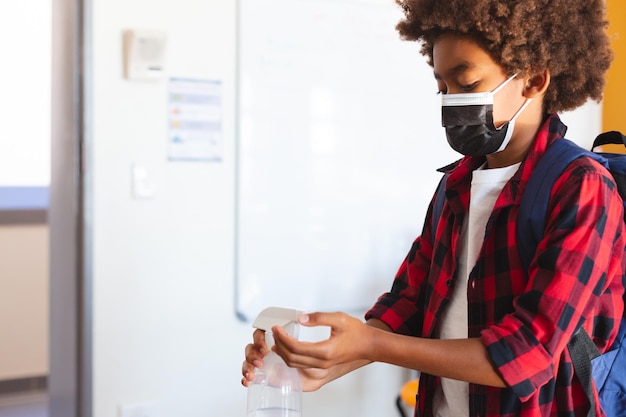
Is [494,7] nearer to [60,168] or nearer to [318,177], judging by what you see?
[318,177]

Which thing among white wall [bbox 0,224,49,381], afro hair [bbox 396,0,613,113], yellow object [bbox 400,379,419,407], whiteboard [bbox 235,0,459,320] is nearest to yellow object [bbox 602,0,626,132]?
whiteboard [bbox 235,0,459,320]

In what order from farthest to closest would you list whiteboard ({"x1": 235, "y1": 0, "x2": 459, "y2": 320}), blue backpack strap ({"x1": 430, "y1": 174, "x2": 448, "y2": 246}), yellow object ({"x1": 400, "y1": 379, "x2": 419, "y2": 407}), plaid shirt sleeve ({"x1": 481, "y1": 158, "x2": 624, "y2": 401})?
whiteboard ({"x1": 235, "y1": 0, "x2": 459, "y2": 320})
yellow object ({"x1": 400, "y1": 379, "x2": 419, "y2": 407})
blue backpack strap ({"x1": 430, "y1": 174, "x2": 448, "y2": 246})
plaid shirt sleeve ({"x1": 481, "y1": 158, "x2": 624, "y2": 401})

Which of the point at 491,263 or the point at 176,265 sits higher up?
the point at 491,263

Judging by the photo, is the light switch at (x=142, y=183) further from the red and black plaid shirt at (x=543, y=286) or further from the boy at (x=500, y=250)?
the red and black plaid shirt at (x=543, y=286)

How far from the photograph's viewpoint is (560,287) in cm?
82

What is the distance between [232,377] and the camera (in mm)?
2318

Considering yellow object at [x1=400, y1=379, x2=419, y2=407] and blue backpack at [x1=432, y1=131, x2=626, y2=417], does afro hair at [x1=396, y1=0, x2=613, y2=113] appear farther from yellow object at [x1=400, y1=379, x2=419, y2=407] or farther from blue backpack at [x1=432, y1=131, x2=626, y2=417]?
yellow object at [x1=400, y1=379, x2=419, y2=407]

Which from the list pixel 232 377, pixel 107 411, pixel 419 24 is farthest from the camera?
pixel 232 377

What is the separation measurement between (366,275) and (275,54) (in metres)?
0.88

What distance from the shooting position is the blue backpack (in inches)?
35.2

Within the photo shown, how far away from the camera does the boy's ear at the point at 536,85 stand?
40.2 inches

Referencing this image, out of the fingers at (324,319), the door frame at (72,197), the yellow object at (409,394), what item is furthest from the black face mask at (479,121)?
the door frame at (72,197)

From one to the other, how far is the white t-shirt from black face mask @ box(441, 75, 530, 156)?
41 millimetres

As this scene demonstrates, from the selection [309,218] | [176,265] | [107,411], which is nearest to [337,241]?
[309,218]
